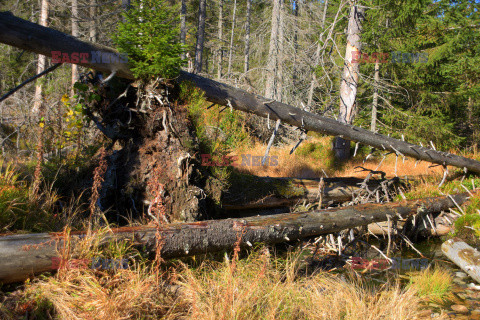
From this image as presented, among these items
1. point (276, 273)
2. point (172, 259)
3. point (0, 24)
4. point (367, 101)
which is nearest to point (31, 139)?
point (0, 24)

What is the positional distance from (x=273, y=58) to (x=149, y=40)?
34.6 feet

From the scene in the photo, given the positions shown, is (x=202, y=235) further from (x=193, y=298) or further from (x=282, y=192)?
(x=282, y=192)

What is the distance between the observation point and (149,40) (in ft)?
14.9

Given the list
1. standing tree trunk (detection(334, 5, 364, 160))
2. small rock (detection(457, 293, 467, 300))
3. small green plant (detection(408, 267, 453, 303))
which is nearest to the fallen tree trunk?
small green plant (detection(408, 267, 453, 303))

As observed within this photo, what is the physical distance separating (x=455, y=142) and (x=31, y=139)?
44.3ft

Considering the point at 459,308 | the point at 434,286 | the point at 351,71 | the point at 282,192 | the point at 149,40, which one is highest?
the point at 351,71

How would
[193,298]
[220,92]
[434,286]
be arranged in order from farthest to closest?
[220,92], [434,286], [193,298]

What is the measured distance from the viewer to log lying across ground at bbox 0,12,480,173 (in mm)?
3799

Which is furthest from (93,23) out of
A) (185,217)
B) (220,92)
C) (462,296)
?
(462,296)

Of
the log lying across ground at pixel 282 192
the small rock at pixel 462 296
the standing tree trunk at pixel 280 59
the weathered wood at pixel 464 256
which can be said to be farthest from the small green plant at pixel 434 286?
the standing tree trunk at pixel 280 59

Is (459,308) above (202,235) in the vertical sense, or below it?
below

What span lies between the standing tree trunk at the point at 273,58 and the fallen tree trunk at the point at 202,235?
894cm

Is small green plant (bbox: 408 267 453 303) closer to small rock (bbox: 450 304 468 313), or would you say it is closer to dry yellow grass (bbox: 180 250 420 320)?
small rock (bbox: 450 304 468 313)

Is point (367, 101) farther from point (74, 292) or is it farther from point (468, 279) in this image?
point (74, 292)
